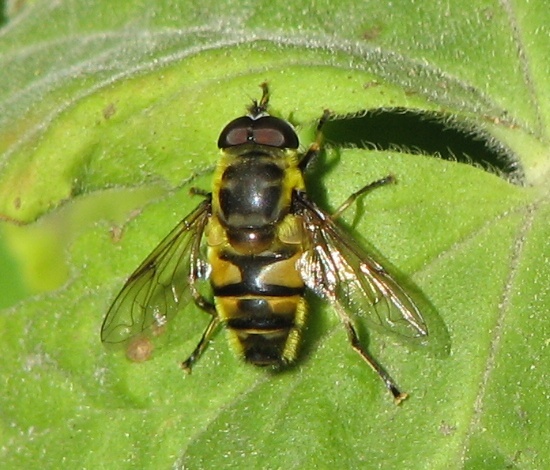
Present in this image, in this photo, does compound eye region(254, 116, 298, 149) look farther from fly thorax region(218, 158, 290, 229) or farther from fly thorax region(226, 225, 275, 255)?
fly thorax region(226, 225, 275, 255)

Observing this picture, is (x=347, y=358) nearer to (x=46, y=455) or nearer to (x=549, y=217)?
(x=549, y=217)

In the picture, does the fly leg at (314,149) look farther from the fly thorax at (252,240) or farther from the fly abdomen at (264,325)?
the fly abdomen at (264,325)

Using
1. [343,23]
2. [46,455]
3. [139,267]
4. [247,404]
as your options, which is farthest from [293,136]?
[46,455]

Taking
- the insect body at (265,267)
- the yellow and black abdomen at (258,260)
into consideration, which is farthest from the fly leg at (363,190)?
the yellow and black abdomen at (258,260)

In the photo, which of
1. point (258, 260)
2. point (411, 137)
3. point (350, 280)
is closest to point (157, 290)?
point (258, 260)

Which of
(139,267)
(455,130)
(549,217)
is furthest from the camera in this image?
(455,130)

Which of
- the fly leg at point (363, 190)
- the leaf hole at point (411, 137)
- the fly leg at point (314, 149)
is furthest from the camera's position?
the leaf hole at point (411, 137)

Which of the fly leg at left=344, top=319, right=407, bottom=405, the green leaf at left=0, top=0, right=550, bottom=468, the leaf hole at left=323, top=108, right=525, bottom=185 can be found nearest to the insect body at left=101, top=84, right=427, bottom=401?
the fly leg at left=344, top=319, right=407, bottom=405
